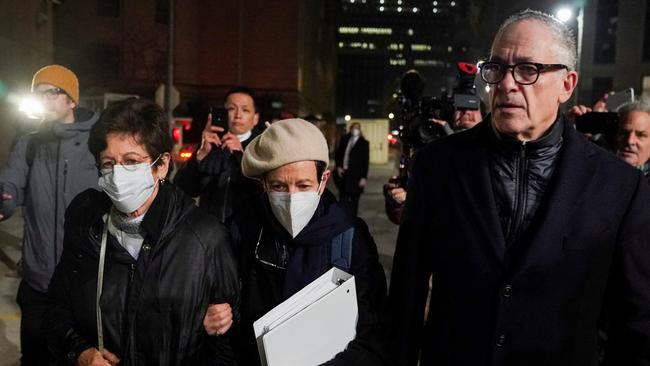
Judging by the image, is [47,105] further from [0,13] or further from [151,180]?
[0,13]

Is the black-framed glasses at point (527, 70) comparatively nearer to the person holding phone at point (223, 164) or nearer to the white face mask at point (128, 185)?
the white face mask at point (128, 185)

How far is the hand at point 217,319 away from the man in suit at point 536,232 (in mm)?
794

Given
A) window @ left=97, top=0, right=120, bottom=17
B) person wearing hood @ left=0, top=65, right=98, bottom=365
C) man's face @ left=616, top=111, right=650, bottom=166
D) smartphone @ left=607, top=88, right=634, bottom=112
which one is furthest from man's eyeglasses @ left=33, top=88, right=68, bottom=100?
window @ left=97, top=0, right=120, bottom=17

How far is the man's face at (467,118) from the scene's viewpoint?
3953 millimetres

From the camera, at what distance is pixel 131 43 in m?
28.3

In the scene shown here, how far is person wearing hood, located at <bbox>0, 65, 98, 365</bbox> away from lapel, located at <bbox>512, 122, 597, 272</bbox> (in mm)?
2912

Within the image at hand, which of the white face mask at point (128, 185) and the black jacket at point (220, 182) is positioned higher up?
the white face mask at point (128, 185)

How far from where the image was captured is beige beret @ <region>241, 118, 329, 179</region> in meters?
2.23

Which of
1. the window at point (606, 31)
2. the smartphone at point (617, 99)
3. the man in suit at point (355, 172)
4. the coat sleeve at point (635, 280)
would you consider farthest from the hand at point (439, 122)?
the window at point (606, 31)

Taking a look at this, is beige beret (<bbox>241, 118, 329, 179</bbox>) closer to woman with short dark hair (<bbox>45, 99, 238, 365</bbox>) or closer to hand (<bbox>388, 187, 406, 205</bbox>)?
woman with short dark hair (<bbox>45, 99, 238, 365</bbox>)

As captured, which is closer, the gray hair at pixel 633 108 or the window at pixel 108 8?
the gray hair at pixel 633 108

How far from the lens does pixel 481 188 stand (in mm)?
1787

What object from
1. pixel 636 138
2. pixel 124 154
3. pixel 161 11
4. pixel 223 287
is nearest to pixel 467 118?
pixel 636 138

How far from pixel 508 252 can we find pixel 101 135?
5.27 feet
